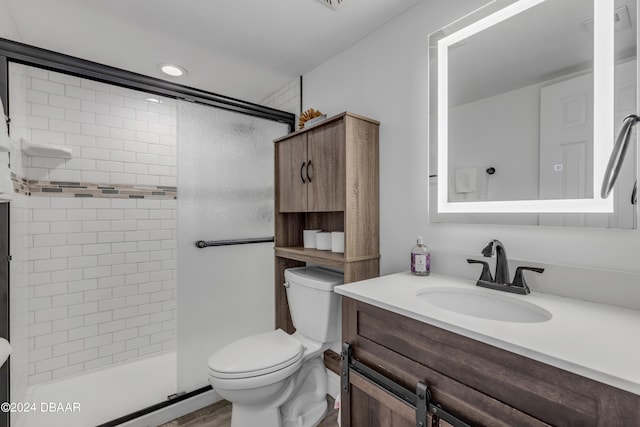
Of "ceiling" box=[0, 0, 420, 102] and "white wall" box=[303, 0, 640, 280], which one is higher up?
"ceiling" box=[0, 0, 420, 102]

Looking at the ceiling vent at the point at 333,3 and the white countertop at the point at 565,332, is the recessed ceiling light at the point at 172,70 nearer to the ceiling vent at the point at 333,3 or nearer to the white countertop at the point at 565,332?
the ceiling vent at the point at 333,3

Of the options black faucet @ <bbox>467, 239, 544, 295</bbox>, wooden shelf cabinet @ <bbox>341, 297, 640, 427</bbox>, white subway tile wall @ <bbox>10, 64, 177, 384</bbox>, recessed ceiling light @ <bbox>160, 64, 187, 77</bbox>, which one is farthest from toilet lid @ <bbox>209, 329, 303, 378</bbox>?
recessed ceiling light @ <bbox>160, 64, 187, 77</bbox>

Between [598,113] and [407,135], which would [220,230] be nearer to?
[407,135]

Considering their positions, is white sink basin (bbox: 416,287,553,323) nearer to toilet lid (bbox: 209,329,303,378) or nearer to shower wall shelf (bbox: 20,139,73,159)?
toilet lid (bbox: 209,329,303,378)

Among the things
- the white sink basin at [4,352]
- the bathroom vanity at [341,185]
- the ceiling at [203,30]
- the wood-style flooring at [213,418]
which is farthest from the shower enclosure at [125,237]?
the white sink basin at [4,352]

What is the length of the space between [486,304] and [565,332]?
15.0 inches

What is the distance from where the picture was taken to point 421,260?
1.35 m

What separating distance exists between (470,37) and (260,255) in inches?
72.9

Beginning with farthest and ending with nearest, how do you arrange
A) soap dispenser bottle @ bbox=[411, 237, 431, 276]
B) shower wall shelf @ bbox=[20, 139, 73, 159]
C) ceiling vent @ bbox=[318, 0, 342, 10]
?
shower wall shelf @ bbox=[20, 139, 73, 159] → ceiling vent @ bbox=[318, 0, 342, 10] → soap dispenser bottle @ bbox=[411, 237, 431, 276]

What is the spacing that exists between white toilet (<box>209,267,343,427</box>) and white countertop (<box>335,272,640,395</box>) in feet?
1.92

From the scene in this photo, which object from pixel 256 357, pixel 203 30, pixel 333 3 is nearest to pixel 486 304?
pixel 256 357

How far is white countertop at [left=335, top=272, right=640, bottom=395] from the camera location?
60cm

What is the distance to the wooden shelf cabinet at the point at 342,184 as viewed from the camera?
151cm

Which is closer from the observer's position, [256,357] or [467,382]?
[467,382]
